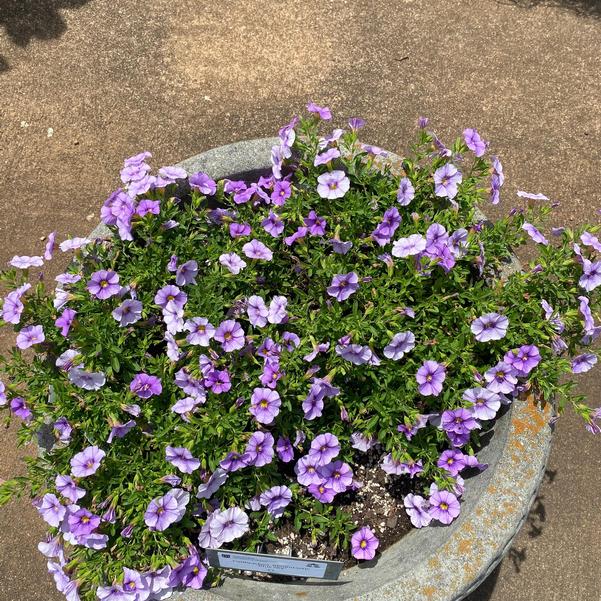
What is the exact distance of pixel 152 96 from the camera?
175 inches

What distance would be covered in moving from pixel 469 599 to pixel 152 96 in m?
4.10

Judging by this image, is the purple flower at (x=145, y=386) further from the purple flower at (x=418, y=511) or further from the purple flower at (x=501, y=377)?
the purple flower at (x=501, y=377)

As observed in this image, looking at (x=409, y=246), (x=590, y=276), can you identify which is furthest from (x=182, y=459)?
(x=590, y=276)

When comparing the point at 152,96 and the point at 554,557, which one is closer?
the point at 554,557

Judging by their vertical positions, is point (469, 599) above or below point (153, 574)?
below

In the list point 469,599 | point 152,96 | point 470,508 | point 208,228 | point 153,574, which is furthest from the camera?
point 152,96

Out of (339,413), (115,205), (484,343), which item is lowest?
(339,413)

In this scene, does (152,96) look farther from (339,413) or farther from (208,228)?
(339,413)

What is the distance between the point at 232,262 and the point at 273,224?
0.28m

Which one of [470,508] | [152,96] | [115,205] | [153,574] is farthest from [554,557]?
[152,96]

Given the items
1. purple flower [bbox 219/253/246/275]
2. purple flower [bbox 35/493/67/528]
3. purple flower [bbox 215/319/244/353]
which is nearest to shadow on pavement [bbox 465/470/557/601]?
purple flower [bbox 215/319/244/353]

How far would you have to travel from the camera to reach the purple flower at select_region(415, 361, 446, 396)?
236 cm

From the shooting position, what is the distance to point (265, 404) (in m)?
2.34

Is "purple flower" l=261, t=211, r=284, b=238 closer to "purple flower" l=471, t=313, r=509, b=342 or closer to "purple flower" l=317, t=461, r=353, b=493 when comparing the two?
"purple flower" l=471, t=313, r=509, b=342
